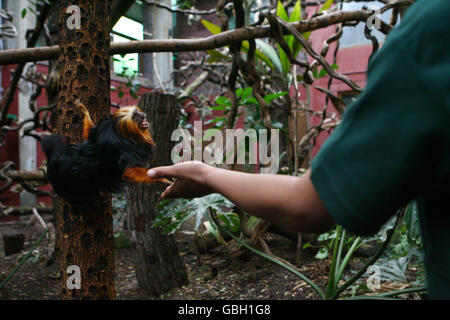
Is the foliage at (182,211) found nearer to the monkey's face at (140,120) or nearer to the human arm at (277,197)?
the monkey's face at (140,120)

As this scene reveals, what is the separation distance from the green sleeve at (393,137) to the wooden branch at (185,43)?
4.48ft

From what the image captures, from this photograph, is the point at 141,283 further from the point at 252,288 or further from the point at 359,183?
the point at 359,183

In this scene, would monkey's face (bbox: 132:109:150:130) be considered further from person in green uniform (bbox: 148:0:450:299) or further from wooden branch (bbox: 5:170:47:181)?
wooden branch (bbox: 5:170:47:181)

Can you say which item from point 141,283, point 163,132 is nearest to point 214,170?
point 163,132

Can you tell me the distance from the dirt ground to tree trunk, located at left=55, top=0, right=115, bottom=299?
4.46 ft

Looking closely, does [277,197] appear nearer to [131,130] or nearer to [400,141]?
[400,141]

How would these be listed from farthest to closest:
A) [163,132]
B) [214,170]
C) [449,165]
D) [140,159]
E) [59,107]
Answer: [163,132]
[59,107]
[140,159]
[214,170]
[449,165]

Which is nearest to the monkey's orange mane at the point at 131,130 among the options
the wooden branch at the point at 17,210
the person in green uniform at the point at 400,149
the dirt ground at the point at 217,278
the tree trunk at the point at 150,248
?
the person in green uniform at the point at 400,149

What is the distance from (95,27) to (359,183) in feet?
3.73

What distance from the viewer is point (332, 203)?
16.8 inches

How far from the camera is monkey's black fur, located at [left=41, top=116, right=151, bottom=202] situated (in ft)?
3.17

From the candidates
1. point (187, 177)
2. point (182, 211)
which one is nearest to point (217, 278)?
point (182, 211)

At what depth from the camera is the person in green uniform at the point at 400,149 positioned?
377mm

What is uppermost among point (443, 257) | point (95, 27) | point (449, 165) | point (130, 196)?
point (95, 27)
